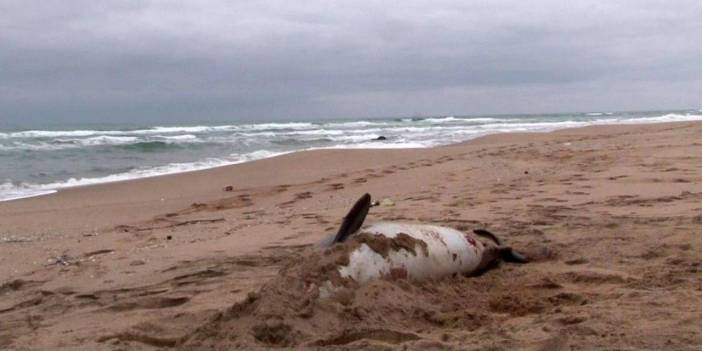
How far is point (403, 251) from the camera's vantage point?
3.83 m

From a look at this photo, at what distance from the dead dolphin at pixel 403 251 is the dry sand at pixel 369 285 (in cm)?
10

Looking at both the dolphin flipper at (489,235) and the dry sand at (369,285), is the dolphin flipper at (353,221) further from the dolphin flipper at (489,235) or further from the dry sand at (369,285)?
the dolphin flipper at (489,235)

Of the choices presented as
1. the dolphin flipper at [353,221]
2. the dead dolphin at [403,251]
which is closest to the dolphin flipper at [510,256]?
the dead dolphin at [403,251]

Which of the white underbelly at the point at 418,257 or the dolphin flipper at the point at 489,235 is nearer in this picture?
the white underbelly at the point at 418,257

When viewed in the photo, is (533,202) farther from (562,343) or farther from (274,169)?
(274,169)

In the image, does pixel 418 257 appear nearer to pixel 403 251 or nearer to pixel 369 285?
pixel 403 251

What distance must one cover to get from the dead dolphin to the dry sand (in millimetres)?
105

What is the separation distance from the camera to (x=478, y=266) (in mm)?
4371

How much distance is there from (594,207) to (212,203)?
4.77 metres

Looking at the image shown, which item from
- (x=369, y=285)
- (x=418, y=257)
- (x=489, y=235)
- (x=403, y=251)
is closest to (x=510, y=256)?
(x=489, y=235)

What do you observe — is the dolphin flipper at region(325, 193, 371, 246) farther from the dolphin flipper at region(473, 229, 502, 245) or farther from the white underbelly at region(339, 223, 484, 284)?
the dolphin flipper at region(473, 229, 502, 245)

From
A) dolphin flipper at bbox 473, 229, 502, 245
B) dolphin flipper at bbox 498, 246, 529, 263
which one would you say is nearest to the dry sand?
dolphin flipper at bbox 498, 246, 529, 263

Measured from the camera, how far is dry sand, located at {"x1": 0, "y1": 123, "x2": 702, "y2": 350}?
10.2 feet

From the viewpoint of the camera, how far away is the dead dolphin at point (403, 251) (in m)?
3.62
